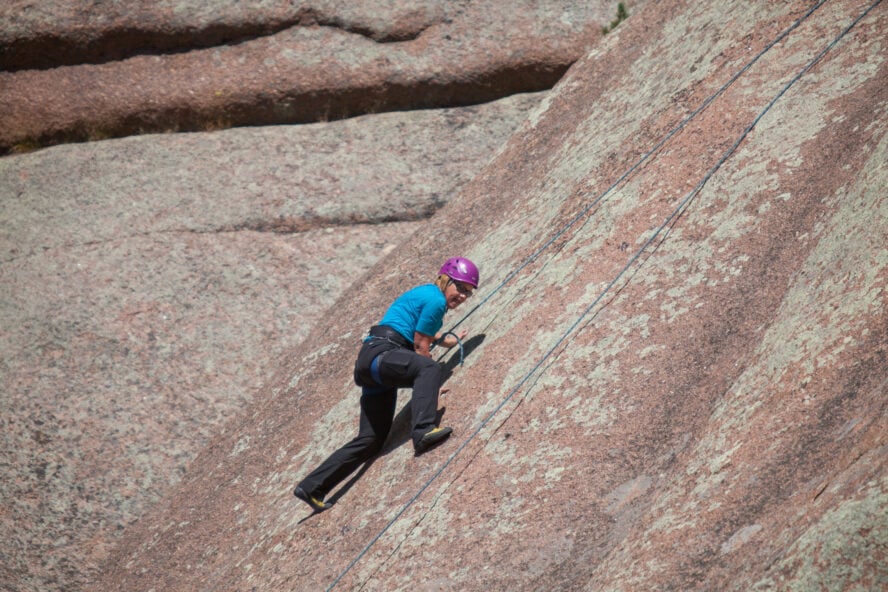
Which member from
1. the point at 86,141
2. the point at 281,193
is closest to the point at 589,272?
the point at 281,193

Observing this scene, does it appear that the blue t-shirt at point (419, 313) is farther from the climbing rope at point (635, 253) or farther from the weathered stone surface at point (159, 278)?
the weathered stone surface at point (159, 278)

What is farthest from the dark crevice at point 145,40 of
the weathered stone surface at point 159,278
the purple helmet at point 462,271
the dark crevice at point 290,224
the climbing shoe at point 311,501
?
the climbing shoe at point 311,501

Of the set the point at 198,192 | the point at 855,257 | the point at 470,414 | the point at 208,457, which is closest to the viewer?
the point at 855,257

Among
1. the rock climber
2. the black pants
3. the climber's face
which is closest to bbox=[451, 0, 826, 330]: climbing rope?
the climber's face

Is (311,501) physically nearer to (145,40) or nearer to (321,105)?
(321,105)

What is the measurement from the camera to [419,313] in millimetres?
8438

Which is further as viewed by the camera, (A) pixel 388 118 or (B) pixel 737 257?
(A) pixel 388 118

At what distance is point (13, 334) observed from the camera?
41.3 ft

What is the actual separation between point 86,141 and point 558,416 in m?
12.3

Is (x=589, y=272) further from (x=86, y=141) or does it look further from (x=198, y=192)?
(x=86, y=141)

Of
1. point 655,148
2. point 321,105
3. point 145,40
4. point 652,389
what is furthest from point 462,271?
point 145,40

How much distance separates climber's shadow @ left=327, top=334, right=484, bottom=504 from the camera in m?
8.34

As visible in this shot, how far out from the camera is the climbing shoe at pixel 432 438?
25.0ft

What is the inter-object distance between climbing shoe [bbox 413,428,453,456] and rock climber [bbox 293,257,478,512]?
0.62 ft
